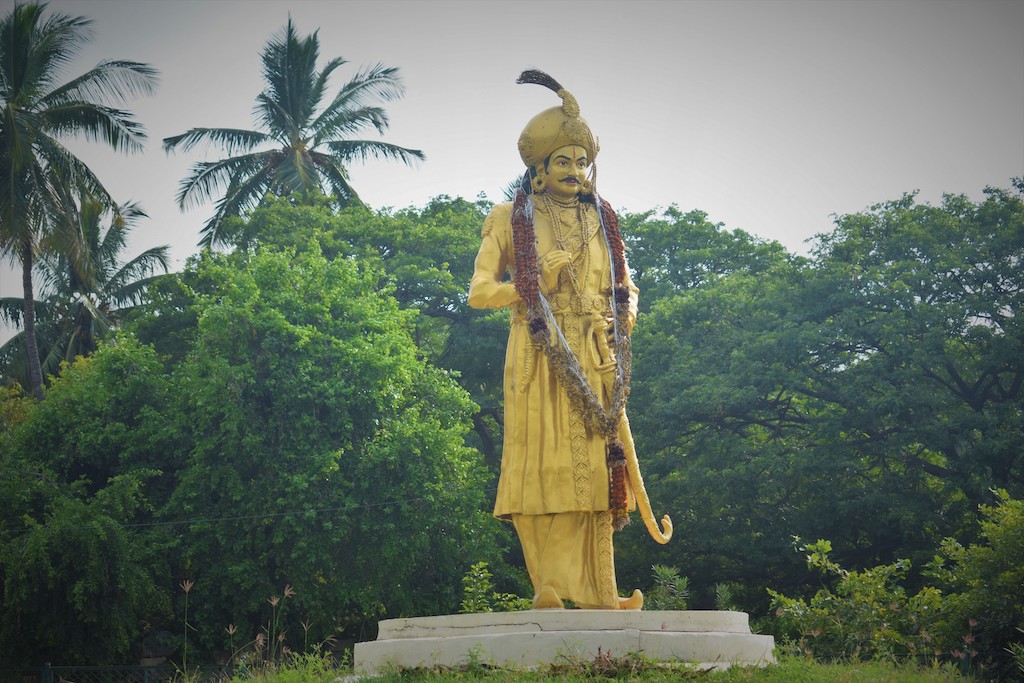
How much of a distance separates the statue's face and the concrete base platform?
3417 millimetres

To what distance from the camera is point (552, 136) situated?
951 centimetres

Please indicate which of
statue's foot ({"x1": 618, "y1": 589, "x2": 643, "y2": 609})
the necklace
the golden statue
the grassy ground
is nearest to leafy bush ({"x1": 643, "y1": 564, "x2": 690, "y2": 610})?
the golden statue

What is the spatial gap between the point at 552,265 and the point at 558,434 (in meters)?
1.29

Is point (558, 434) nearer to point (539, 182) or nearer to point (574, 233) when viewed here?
point (574, 233)

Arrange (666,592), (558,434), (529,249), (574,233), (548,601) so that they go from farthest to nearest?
(666,592), (574,233), (529,249), (558,434), (548,601)

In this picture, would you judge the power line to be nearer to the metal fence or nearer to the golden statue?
the metal fence

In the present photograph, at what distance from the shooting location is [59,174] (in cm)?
2417

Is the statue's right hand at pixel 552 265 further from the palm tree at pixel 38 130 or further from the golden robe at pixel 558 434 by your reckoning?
the palm tree at pixel 38 130

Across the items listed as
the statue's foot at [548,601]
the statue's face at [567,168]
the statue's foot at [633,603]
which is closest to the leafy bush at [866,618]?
the statue's foot at [633,603]

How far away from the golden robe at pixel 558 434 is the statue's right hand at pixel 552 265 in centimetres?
8

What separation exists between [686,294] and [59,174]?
12966 millimetres

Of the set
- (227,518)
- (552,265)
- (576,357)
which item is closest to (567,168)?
(552,265)

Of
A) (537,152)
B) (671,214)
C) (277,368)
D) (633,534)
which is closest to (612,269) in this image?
(537,152)

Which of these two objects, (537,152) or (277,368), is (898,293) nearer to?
(277,368)
